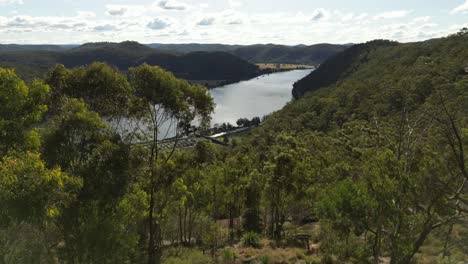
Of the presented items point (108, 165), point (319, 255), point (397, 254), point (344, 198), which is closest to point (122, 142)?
point (108, 165)

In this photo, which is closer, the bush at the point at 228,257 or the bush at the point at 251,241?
the bush at the point at 228,257

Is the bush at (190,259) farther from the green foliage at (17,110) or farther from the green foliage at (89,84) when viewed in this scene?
the green foliage at (17,110)

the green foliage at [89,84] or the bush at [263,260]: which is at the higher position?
the green foliage at [89,84]

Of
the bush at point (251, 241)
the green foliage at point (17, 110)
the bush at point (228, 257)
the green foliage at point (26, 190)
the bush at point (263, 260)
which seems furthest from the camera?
the bush at point (251, 241)

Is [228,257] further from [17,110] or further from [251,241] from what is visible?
[17,110]

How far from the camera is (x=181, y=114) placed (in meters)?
13.4

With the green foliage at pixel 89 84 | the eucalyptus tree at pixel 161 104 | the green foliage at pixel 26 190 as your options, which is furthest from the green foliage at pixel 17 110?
the eucalyptus tree at pixel 161 104

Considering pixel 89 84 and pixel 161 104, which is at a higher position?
pixel 89 84

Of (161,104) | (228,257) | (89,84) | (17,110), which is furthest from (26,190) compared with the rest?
(228,257)

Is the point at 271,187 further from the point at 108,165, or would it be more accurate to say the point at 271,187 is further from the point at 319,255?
the point at 108,165

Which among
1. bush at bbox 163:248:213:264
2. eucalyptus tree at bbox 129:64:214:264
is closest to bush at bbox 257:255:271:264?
bush at bbox 163:248:213:264

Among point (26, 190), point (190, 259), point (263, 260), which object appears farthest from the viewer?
point (190, 259)

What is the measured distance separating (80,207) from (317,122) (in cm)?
9736

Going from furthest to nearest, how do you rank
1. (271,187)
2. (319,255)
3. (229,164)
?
(229,164) → (271,187) → (319,255)
